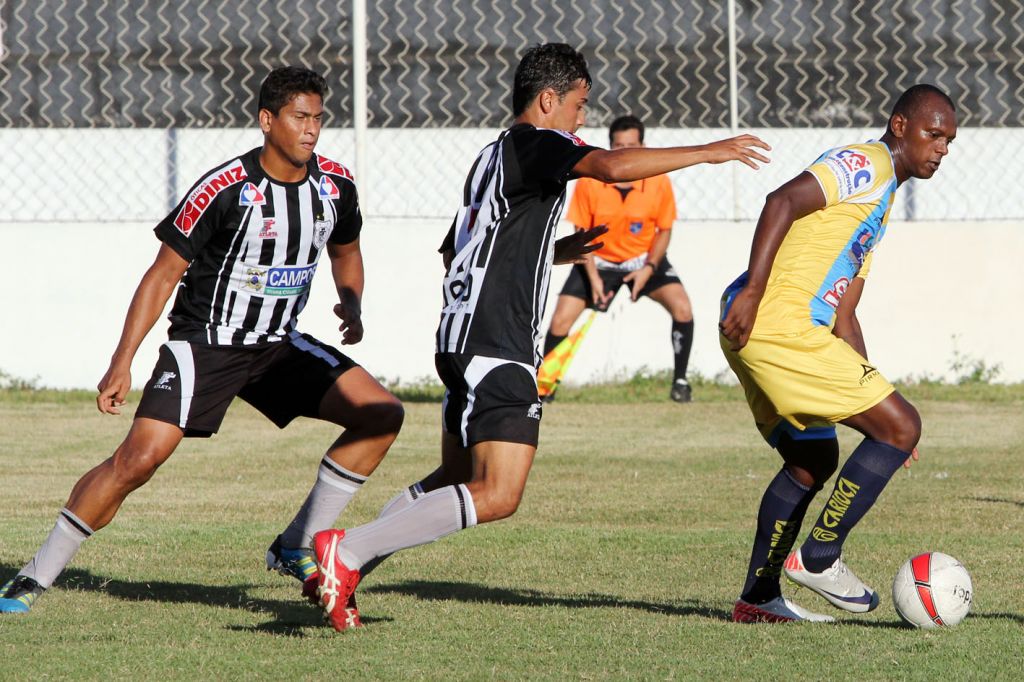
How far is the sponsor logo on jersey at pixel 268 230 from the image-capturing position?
5.81m

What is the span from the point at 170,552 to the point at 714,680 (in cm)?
309

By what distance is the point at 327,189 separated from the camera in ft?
19.8

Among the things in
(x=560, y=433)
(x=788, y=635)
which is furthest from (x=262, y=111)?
(x=560, y=433)

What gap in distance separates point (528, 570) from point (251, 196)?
6.35 ft

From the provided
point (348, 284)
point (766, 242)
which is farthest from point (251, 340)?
point (766, 242)

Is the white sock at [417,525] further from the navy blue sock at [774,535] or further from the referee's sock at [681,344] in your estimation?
the referee's sock at [681,344]

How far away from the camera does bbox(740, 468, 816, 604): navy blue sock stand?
550cm

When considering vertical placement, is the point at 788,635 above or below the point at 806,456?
below

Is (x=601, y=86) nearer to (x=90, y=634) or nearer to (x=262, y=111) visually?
(x=262, y=111)

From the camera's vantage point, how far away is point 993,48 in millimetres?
13625

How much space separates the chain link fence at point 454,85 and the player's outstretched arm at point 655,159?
26.8 feet

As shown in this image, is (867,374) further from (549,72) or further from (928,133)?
(549,72)

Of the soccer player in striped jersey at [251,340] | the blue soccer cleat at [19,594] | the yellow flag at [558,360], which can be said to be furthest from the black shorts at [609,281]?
the blue soccer cleat at [19,594]

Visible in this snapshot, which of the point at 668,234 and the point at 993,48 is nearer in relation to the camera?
the point at 668,234
